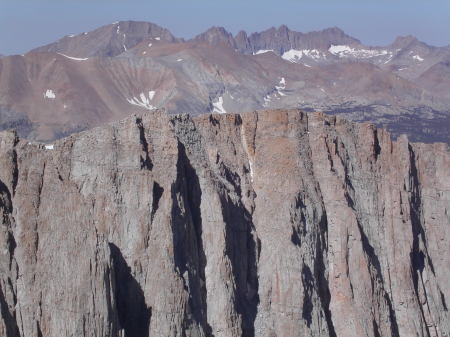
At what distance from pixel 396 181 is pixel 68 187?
19.4 m

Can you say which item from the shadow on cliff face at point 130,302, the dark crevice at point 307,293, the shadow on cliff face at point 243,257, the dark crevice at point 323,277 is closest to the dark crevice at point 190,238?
the shadow on cliff face at point 243,257

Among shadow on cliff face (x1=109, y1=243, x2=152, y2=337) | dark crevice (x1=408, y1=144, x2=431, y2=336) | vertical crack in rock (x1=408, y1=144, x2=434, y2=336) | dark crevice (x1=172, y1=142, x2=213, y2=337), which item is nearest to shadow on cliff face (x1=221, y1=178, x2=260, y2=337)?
dark crevice (x1=172, y1=142, x2=213, y2=337)

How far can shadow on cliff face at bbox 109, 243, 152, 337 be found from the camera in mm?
29531

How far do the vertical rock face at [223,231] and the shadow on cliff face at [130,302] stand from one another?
0.04 meters

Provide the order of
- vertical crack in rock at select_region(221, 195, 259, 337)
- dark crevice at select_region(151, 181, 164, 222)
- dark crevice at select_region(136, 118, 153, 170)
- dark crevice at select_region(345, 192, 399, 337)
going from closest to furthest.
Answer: dark crevice at select_region(151, 181, 164, 222) → dark crevice at select_region(136, 118, 153, 170) → vertical crack in rock at select_region(221, 195, 259, 337) → dark crevice at select_region(345, 192, 399, 337)

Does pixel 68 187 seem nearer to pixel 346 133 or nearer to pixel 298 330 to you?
pixel 298 330

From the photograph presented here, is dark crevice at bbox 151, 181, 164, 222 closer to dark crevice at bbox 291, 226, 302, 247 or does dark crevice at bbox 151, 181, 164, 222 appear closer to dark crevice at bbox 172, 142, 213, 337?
dark crevice at bbox 172, 142, 213, 337

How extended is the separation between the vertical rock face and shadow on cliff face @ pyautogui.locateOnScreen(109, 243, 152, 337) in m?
0.04

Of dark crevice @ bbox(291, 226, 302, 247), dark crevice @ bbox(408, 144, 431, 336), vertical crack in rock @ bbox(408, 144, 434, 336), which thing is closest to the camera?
dark crevice @ bbox(291, 226, 302, 247)

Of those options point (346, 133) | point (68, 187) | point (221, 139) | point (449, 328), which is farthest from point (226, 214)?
point (449, 328)

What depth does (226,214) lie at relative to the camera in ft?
114

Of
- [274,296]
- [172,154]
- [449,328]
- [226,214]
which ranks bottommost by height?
[449,328]

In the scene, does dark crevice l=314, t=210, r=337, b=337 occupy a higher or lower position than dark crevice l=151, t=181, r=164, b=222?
lower

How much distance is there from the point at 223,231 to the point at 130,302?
5243mm
